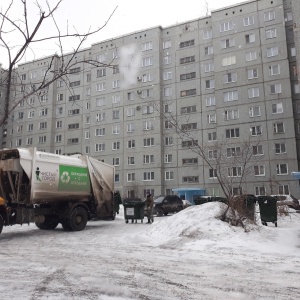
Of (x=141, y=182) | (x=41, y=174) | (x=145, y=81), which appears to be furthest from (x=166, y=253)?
(x=145, y=81)

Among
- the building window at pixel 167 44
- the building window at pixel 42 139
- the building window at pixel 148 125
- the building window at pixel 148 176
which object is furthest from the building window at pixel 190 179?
the building window at pixel 42 139

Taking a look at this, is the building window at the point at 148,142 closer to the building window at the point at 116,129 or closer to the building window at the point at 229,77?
the building window at the point at 116,129

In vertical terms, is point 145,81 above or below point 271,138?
above

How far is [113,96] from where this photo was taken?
174 ft

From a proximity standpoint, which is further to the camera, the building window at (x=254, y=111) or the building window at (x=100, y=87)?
the building window at (x=100, y=87)

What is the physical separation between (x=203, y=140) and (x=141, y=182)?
36.3ft

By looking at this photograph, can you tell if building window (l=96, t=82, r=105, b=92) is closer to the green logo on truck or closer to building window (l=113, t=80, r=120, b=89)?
building window (l=113, t=80, r=120, b=89)

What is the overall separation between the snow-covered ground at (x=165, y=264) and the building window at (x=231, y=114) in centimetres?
3376

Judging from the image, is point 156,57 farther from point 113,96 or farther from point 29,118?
point 29,118

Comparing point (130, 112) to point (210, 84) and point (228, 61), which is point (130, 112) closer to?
point (210, 84)

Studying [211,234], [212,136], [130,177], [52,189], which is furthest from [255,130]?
[211,234]

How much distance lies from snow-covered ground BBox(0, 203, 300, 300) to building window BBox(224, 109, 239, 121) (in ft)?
111

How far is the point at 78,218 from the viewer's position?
14.5 meters

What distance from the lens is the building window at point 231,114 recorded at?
144ft
